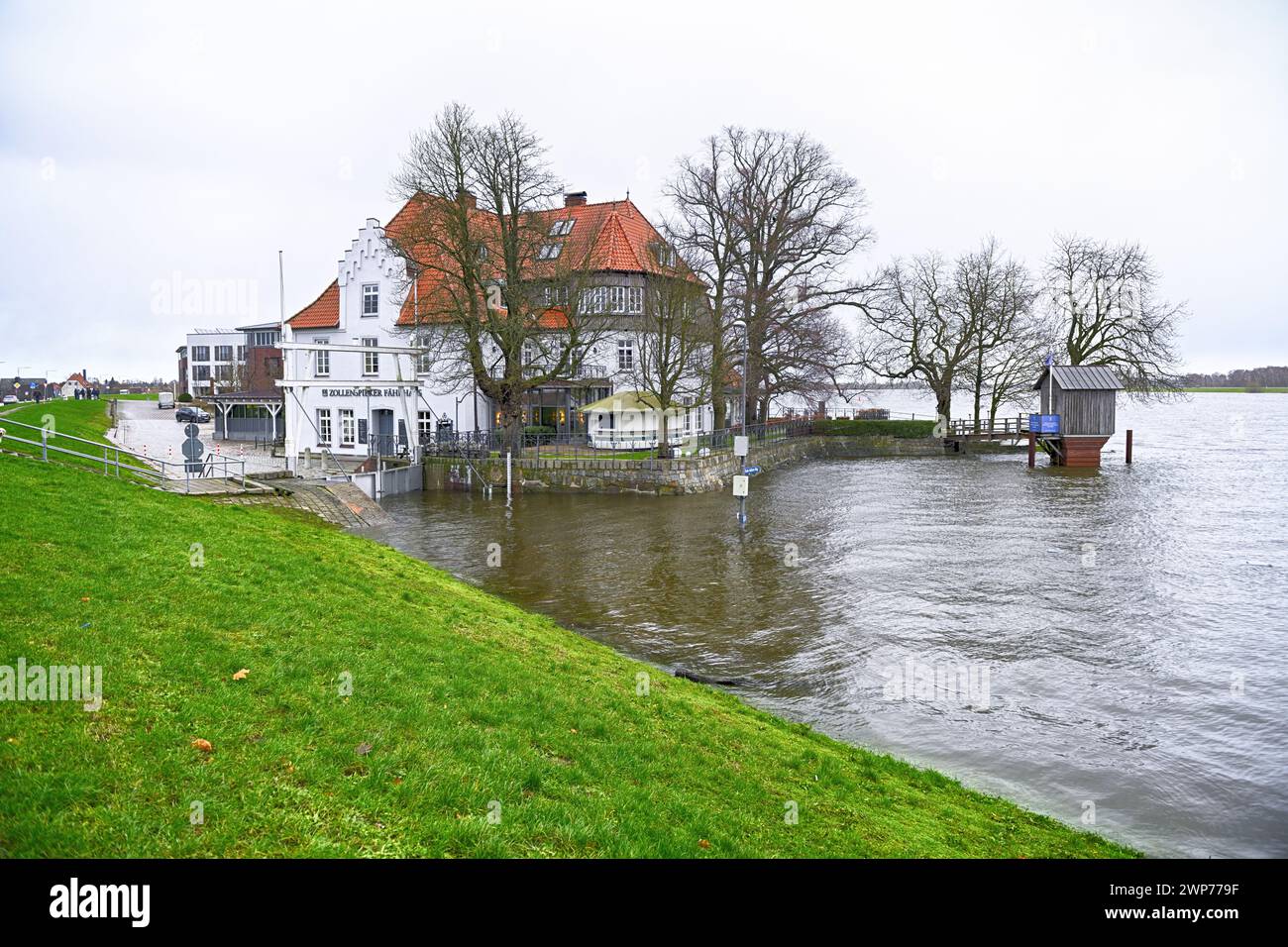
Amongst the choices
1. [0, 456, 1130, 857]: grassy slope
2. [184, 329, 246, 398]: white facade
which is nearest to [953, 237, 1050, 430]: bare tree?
[0, 456, 1130, 857]: grassy slope

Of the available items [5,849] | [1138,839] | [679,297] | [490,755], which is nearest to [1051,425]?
[679,297]

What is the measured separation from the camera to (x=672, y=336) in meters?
39.8

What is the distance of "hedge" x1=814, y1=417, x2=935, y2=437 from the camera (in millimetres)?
64812

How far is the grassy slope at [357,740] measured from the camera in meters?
5.55

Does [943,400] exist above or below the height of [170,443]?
above

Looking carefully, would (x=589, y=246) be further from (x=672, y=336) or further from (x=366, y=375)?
(x=366, y=375)

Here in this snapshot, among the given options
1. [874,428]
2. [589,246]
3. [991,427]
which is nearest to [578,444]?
[589,246]

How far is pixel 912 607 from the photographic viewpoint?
1883cm

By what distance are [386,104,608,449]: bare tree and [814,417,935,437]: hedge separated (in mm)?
31381

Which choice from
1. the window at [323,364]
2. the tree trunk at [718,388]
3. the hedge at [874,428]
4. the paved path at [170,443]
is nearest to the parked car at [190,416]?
the paved path at [170,443]

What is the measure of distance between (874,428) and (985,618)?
50.3m

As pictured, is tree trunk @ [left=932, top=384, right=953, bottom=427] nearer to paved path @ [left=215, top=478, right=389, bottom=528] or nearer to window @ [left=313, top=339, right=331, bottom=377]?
window @ [left=313, top=339, right=331, bottom=377]
